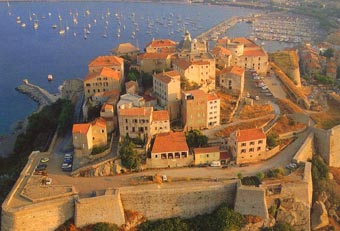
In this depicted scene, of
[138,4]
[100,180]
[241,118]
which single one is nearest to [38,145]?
[100,180]

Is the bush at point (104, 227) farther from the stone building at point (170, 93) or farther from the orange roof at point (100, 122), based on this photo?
the stone building at point (170, 93)

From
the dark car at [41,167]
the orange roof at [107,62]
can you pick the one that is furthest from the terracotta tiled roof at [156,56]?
the dark car at [41,167]

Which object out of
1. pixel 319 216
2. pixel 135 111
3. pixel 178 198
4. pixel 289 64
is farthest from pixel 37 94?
pixel 319 216

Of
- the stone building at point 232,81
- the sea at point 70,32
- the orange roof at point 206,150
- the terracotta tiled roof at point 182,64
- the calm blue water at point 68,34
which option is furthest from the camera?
the sea at point 70,32

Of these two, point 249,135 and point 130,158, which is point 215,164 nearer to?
point 249,135

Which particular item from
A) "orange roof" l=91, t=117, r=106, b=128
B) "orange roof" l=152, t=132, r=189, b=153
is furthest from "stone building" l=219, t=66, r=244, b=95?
"orange roof" l=91, t=117, r=106, b=128

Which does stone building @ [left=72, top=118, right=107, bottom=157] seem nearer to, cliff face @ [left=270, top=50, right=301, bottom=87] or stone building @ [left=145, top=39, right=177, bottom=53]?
stone building @ [left=145, top=39, right=177, bottom=53]

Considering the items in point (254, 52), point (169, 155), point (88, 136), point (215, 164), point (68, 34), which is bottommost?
point (68, 34)
